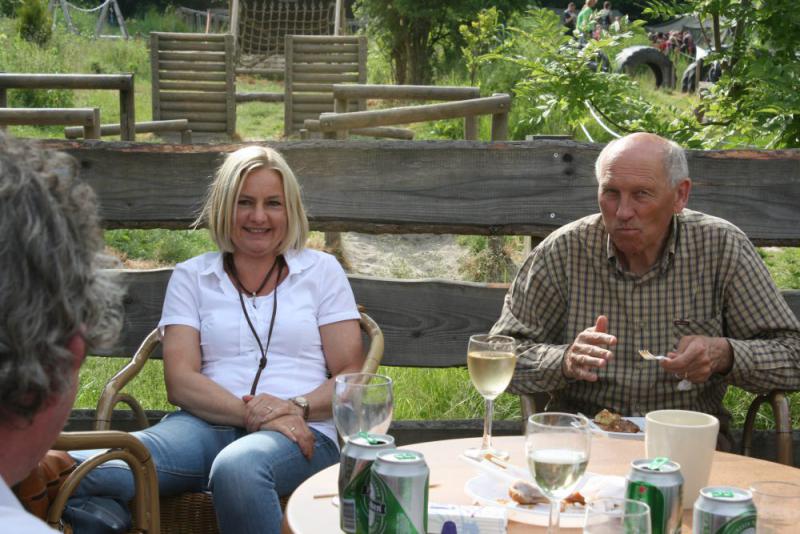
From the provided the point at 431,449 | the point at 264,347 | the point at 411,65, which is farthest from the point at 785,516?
the point at 411,65

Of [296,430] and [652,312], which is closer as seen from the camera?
[296,430]

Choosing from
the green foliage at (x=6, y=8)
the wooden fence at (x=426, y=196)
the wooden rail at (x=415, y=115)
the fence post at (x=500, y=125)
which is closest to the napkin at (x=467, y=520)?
the wooden fence at (x=426, y=196)

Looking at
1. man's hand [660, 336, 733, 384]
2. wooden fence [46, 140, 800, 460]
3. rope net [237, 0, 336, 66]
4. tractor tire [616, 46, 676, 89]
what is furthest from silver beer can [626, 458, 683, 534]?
tractor tire [616, 46, 676, 89]

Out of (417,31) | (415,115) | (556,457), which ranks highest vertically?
(417,31)

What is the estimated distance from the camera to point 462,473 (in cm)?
226

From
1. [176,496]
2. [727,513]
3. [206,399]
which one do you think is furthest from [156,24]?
[727,513]

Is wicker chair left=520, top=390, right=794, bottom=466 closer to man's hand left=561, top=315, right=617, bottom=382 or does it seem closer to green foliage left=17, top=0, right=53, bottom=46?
man's hand left=561, top=315, right=617, bottom=382

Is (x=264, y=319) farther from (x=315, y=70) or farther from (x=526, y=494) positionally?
(x=315, y=70)

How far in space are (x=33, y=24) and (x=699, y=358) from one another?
18929 mm

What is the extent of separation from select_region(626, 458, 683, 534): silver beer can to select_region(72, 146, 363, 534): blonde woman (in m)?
1.42

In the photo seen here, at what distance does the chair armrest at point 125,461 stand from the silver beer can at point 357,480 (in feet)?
2.68

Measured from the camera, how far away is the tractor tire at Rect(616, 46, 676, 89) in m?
23.6

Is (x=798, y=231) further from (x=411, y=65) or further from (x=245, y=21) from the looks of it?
(x=245, y=21)

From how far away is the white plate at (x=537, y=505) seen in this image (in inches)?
78.8
